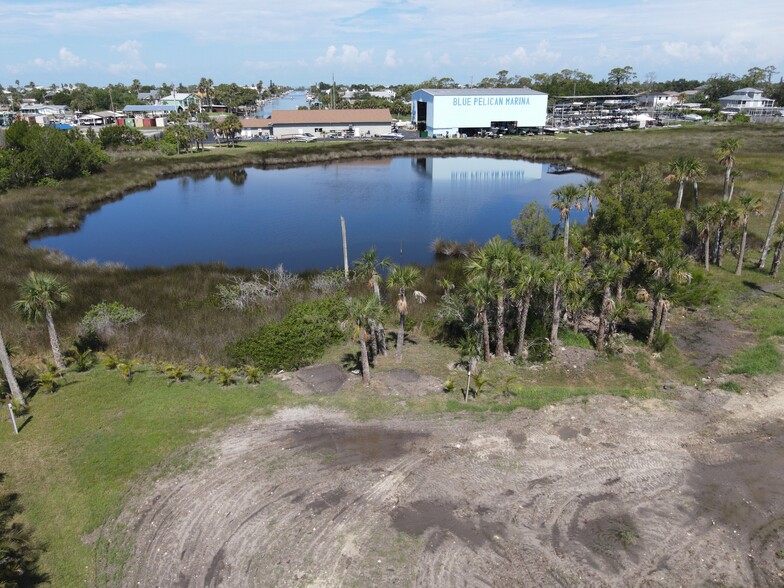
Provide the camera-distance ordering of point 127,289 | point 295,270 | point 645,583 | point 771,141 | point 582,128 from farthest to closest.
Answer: point 582,128
point 771,141
point 295,270
point 127,289
point 645,583

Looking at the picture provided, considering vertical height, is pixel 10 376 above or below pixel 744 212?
below

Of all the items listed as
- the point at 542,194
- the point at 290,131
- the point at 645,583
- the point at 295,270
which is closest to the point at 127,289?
the point at 295,270

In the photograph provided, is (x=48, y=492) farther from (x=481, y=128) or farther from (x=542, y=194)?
(x=481, y=128)

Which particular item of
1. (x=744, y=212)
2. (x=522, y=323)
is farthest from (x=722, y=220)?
(x=522, y=323)

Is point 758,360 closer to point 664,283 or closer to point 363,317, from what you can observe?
point 664,283

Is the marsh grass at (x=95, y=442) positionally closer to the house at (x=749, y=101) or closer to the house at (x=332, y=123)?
the house at (x=332, y=123)

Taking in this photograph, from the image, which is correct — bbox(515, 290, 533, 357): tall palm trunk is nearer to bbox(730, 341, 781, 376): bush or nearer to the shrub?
bbox(730, 341, 781, 376): bush
